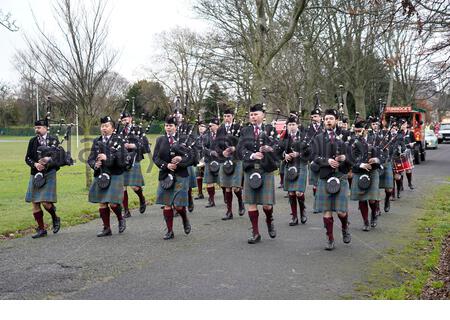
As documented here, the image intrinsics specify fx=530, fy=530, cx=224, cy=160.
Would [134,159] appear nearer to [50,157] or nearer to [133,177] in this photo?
[133,177]

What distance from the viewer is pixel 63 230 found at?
8828 mm

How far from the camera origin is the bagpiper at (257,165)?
776 centimetres

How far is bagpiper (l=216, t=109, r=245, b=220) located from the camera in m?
10.4

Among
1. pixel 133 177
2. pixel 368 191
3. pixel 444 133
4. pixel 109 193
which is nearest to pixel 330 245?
pixel 368 191

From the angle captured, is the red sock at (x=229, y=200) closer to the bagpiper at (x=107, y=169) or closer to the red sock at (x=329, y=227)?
the bagpiper at (x=107, y=169)

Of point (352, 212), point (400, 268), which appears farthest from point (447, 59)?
point (352, 212)

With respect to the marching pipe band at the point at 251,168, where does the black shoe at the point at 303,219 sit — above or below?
below

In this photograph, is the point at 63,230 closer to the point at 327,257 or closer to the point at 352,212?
the point at 327,257

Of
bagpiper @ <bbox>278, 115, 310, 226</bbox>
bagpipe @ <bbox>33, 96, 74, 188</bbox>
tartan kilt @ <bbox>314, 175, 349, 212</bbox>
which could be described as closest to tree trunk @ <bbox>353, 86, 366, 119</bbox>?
bagpiper @ <bbox>278, 115, 310, 226</bbox>

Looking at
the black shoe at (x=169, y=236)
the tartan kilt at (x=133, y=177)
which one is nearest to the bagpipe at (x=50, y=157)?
the black shoe at (x=169, y=236)

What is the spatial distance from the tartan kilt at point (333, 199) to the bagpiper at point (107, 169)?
10.2ft

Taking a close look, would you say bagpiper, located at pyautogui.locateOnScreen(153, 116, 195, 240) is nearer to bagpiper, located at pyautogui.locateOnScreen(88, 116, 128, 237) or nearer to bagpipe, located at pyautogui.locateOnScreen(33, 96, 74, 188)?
bagpiper, located at pyautogui.locateOnScreen(88, 116, 128, 237)

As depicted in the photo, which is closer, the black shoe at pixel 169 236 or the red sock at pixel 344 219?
the red sock at pixel 344 219

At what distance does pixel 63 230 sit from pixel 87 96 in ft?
18.7
